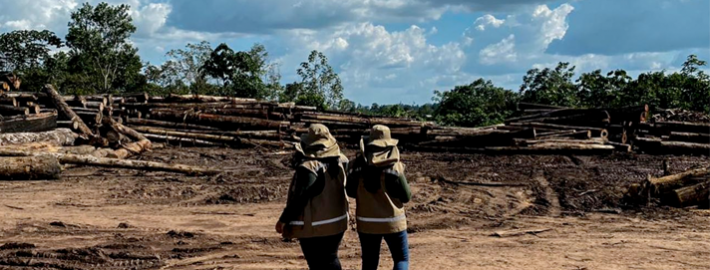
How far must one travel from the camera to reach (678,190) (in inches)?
417

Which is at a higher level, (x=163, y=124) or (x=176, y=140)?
(x=163, y=124)

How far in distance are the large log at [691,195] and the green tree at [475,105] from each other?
63.6 feet

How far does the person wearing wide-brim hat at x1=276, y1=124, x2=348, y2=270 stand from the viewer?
4762 millimetres

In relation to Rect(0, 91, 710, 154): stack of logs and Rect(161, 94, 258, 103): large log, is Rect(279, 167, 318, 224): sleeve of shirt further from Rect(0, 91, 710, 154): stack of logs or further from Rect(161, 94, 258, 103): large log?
Rect(161, 94, 258, 103): large log

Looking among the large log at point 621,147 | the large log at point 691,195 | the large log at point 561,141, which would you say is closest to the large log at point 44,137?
the large log at point 561,141

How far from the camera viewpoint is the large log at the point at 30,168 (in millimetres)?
13188

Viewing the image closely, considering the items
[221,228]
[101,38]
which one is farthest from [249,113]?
[101,38]

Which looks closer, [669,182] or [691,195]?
[691,195]

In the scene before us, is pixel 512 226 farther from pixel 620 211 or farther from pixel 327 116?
pixel 327 116

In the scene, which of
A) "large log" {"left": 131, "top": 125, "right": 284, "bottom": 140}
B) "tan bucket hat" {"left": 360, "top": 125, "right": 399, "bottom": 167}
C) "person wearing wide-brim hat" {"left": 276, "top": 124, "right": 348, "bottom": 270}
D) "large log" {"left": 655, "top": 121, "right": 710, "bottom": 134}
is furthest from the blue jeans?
"large log" {"left": 655, "top": 121, "right": 710, "bottom": 134}

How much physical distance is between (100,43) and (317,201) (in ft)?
120

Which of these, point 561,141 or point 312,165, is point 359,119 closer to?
point 561,141

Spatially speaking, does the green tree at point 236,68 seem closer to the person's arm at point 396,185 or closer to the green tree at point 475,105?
the green tree at point 475,105

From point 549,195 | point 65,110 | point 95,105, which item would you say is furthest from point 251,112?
point 549,195
